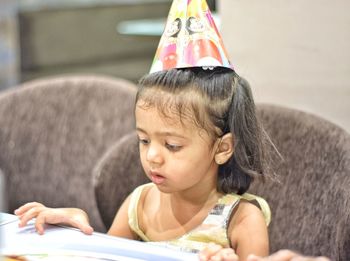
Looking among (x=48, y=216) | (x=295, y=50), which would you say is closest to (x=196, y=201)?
(x=48, y=216)

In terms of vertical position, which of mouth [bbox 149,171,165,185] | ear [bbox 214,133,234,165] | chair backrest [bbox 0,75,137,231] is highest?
ear [bbox 214,133,234,165]

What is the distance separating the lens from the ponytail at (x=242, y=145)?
1270 millimetres

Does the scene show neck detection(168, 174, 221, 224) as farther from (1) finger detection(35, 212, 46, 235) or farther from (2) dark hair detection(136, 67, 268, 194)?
(1) finger detection(35, 212, 46, 235)

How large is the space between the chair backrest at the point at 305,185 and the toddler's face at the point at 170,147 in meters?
0.29

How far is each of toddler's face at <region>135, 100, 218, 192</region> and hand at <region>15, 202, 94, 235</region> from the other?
6.1 inches

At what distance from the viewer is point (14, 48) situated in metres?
3.85

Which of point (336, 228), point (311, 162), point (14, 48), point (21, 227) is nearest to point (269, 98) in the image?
point (311, 162)

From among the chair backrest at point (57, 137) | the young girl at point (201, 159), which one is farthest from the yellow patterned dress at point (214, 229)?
the chair backrest at point (57, 137)

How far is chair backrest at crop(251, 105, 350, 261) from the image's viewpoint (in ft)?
4.58

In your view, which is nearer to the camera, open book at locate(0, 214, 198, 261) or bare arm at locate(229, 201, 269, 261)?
open book at locate(0, 214, 198, 261)

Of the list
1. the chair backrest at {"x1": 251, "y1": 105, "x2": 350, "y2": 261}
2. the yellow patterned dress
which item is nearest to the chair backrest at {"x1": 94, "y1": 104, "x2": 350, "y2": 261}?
the chair backrest at {"x1": 251, "y1": 105, "x2": 350, "y2": 261}

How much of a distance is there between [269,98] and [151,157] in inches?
25.9

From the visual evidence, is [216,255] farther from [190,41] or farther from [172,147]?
[190,41]

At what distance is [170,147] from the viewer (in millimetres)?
1236
